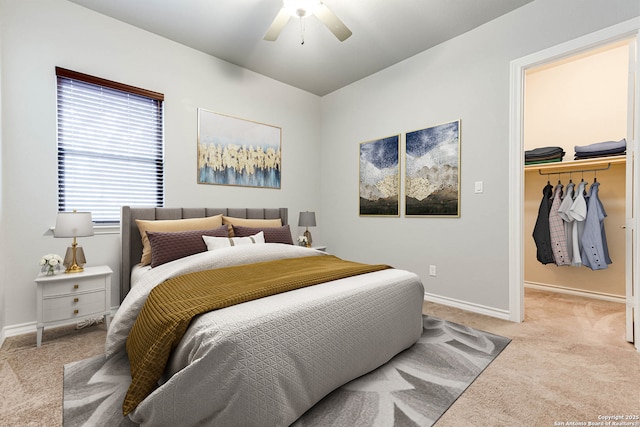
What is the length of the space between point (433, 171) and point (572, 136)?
190 centimetres

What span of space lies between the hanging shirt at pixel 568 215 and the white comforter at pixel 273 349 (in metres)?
2.62

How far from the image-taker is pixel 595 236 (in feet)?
10.3

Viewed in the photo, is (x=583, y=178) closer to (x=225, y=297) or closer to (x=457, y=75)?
(x=457, y=75)

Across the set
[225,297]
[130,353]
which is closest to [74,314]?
[130,353]

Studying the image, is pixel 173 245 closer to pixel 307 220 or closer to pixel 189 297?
pixel 189 297

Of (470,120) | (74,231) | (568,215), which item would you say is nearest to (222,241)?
(74,231)

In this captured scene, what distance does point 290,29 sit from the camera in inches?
115

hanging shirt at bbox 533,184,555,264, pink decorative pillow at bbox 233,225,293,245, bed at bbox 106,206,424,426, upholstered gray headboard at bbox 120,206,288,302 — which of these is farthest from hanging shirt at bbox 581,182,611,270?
upholstered gray headboard at bbox 120,206,288,302

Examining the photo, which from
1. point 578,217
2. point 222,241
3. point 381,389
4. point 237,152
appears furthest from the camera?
point 237,152

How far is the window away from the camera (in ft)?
8.47

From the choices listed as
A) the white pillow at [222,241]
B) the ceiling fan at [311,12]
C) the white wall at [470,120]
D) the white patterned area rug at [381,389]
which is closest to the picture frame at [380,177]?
the white wall at [470,120]

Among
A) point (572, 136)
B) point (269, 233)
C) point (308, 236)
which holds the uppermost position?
point (572, 136)

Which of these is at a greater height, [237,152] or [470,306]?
[237,152]

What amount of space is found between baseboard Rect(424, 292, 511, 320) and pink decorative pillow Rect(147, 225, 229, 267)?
245 centimetres
